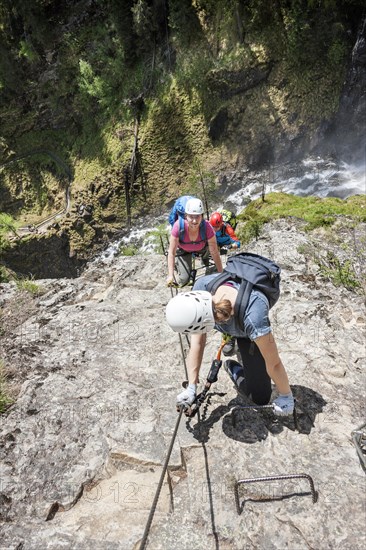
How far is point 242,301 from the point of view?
3.64m

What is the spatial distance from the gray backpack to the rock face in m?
1.47

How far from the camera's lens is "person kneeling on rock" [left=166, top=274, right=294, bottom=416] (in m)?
3.52

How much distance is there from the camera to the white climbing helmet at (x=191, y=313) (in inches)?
137

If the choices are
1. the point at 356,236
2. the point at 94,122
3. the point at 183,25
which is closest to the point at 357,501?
the point at 356,236

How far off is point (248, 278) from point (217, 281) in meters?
0.35

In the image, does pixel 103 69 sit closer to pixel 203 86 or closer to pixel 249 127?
pixel 203 86

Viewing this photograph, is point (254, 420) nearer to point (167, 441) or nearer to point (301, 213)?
point (167, 441)

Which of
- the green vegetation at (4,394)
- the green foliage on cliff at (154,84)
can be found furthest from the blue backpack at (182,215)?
the green foliage on cliff at (154,84)

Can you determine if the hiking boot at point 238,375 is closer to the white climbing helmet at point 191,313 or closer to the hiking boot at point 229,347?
the hiking boot at point 229,347

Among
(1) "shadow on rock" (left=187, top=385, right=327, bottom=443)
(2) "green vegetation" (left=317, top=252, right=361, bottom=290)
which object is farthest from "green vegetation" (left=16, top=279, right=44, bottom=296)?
(2) "green vegetation" (left=317, top=252, right=361, bottom=290)

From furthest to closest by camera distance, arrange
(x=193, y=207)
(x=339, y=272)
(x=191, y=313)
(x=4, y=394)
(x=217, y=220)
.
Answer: (x=217, y=220) → (x=339, y=272) → (x=193, y=207) → (x=4, y=394) → (x=191, y=313)

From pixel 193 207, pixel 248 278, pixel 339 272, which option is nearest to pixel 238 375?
pixel 248 278

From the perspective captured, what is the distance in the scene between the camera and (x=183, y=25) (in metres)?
23.4

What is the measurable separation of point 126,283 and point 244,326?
5343 millimetres
